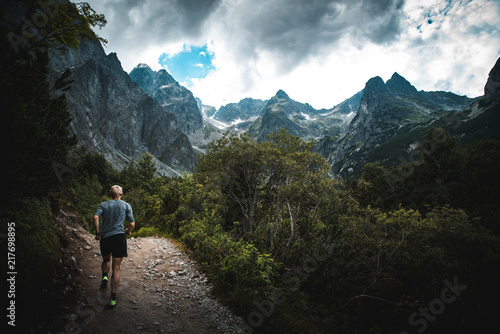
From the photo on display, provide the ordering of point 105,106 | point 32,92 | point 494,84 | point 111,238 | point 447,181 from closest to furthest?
point 111,238 < point 32,92 < point 447,181 < point 494,84 < point 105,106

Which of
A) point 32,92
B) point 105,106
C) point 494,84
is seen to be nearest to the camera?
point 32,92

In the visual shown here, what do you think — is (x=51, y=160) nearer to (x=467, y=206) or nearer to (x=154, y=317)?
(x=154, y=317)

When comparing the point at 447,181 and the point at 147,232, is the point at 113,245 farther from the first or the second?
the point at 447,181

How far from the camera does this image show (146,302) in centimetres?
525

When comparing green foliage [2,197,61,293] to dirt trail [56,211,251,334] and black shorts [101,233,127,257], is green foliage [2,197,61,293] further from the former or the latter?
black shorts [101,233,127,257]

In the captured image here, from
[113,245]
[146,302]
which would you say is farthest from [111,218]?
[146,302]

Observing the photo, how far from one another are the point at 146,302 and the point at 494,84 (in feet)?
749

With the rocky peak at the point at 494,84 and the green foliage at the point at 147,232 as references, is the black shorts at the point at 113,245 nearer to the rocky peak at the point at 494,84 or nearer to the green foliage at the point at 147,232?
the green foliage at the point at 147,232

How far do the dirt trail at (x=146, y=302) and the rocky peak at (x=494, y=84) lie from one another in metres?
217

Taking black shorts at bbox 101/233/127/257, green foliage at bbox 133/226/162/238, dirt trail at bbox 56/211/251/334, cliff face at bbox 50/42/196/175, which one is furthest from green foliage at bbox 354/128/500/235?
cliff face at bbox 50/42/196/175

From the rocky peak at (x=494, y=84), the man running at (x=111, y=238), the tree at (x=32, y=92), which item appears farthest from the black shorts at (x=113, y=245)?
the rocky peak at (x=494, y=84)

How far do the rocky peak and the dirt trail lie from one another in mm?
216656

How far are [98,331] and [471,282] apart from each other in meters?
17.0

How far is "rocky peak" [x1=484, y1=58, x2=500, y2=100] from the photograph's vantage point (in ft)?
448
